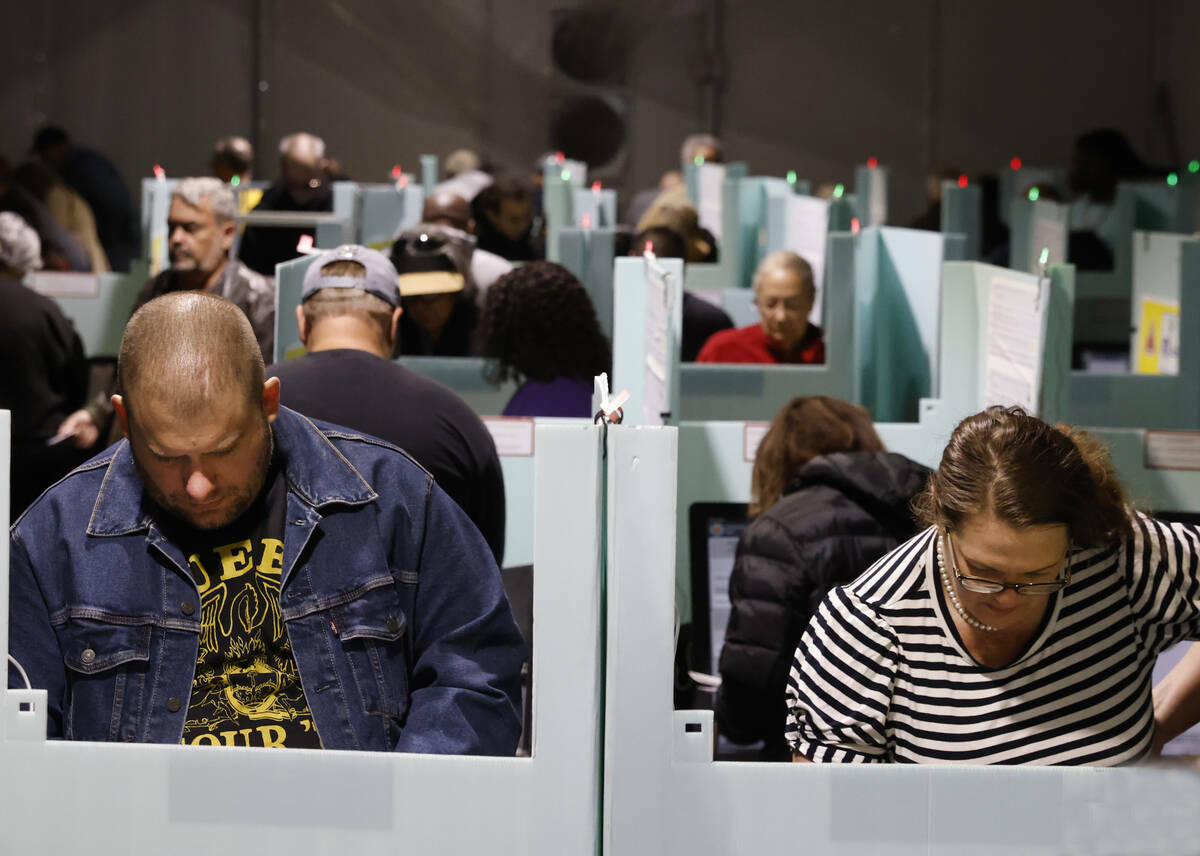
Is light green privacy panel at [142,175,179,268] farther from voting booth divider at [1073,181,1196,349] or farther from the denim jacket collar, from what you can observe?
the denim jacket collar

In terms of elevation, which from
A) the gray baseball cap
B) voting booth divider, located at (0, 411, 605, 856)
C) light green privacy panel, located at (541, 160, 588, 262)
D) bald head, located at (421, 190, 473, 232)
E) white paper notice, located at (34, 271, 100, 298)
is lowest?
voting booth divider, located at (0, 411, 605, 856)

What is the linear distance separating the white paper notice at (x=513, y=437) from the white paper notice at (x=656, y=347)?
337mm

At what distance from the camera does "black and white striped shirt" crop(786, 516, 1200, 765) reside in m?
1.62

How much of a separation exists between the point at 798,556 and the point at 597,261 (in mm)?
2312

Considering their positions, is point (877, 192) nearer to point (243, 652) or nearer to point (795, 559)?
point (795, 559)

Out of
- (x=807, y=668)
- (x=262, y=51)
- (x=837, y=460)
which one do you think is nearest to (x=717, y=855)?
(x=807, y=668)

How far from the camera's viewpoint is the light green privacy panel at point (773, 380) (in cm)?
399

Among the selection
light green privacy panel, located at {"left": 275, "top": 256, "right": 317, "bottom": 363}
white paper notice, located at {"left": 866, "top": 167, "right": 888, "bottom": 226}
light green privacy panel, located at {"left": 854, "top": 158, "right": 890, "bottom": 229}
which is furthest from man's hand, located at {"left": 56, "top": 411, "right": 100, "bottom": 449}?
white paper notice, located at {"left": 866, "top": 167, "right": 888, "bottom": 226}

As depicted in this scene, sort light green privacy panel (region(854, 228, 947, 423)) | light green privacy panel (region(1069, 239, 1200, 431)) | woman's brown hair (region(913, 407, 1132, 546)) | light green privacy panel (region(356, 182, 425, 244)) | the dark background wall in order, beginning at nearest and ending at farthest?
woman's brown hair (region(913, 407, 1132, 546))
light green privacy panel (region(1069, 239, 1200, 431))
light green privacy panel (region(854, 228, 947, 423))
light green privacy panel (region(356, 182, 425, 244))
the dark background wall

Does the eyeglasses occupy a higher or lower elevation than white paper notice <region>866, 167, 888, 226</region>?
lower

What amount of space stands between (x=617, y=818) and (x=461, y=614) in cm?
49

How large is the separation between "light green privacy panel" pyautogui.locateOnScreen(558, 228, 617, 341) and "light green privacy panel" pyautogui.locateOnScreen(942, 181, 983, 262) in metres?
3.07

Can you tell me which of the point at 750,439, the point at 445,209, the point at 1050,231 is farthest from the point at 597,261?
the point at 1050,231

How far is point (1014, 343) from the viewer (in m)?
3.14
